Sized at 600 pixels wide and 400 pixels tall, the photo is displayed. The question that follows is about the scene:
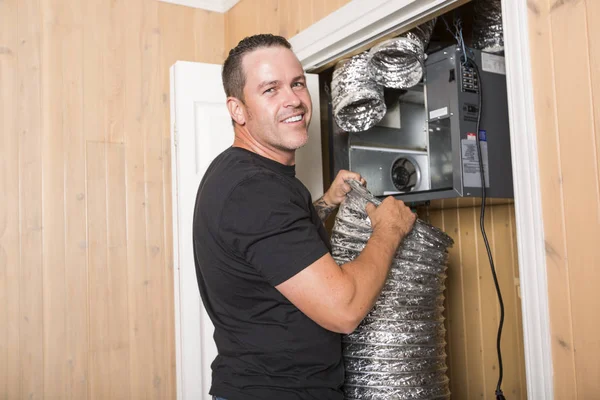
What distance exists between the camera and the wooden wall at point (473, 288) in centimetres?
239

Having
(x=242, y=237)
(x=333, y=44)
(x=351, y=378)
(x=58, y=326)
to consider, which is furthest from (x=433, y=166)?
(x=58, y=326)

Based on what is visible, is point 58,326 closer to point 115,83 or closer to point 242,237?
point 115,83

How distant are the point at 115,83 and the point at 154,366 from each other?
1.47 metres

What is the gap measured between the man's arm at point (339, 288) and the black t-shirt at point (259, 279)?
3 cm

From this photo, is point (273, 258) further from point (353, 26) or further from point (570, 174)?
point (353, 26)

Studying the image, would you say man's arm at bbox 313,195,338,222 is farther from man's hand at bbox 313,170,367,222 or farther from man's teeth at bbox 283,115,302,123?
man's teeth at bbox 283,115,302,123

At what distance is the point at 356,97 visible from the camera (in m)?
2.22

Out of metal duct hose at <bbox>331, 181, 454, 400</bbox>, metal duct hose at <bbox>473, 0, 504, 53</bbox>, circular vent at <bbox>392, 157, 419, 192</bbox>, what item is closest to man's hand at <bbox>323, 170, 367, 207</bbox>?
metal duct hose at <bbox>331, 181, 454, 400</bbox>

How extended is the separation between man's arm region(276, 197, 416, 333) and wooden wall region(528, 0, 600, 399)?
429mm

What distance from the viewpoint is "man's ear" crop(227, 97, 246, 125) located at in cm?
163

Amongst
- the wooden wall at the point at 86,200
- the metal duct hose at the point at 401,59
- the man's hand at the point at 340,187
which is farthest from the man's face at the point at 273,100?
the wooden wall at the point at 86,200

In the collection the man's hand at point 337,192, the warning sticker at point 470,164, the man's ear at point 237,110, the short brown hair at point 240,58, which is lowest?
the man's hand at point 337,192

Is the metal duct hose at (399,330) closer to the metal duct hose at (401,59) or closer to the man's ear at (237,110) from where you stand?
the man's ear at (237,110)

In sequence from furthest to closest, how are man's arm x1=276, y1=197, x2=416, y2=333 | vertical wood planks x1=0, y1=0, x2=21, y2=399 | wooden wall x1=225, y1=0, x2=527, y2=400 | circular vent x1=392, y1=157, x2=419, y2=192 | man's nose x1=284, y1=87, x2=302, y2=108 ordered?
vertical wood planks x1=0, y1=0, x2=21, y2=399, wooden wall x1=225, y1=0, x2=527, y2=400, circular vent x1=392, y1=157, x2=419, y2=192, man's nose x1=284, y1=87, x2=302, y2=108, man's arm x1=276, y1=197, x2=416, y2=333
